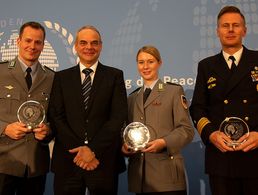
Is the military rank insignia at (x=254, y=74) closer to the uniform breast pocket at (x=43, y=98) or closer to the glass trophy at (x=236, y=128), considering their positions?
the glass trophy at (x=236, y=128)

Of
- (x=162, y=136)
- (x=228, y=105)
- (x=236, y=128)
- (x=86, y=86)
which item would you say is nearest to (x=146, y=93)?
(x=162, y=136)

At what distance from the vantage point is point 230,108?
2.08 metres

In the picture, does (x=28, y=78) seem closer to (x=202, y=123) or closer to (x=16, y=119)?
(x=16, y=119)

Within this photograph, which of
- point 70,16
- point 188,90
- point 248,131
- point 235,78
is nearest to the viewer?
point 248,131

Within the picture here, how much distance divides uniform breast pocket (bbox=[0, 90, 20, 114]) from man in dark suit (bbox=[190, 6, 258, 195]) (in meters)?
1.15

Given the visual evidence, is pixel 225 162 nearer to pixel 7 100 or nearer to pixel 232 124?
pixel 232 124

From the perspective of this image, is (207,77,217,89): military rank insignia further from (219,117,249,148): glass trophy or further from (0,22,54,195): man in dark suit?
(0,22,54,195): man in dark suit

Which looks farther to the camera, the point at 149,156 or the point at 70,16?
the point at 70,16

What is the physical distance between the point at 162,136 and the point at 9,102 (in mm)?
1022

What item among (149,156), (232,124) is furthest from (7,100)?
(232,124)

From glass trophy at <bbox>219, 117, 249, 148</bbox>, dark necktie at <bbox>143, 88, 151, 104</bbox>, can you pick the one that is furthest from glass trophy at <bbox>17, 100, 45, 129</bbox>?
glass trophy at <bbox>219, 117, 249, 148</bbox>

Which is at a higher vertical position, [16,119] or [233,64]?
[233,64]

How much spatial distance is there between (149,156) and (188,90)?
1.11 m

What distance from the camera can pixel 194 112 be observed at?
2.21m
